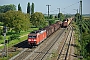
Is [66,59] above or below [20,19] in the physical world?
below

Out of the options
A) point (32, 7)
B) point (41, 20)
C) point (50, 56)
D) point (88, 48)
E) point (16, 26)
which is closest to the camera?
point (50, 56)

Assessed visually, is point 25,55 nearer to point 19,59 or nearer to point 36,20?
point 19,59

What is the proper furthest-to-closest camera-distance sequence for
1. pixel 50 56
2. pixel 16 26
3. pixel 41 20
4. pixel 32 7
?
1. pixel 32 7
2. pixel 41 20
3. pixel 16 26
4. pixel 50 56

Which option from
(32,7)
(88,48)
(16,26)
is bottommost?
(88,48)

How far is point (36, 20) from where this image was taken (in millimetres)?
88688

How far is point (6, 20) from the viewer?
60.2 m

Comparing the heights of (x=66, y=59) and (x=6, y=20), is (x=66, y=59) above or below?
below

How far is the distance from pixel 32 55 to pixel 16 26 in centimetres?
2797

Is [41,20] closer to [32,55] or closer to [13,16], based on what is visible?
[13,16]

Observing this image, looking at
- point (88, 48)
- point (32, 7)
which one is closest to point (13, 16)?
point (88, 48)

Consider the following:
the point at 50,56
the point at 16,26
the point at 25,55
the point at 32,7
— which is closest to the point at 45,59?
the point at 50,56

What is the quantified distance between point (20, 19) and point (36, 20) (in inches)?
1119

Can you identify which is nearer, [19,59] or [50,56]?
[19,59]

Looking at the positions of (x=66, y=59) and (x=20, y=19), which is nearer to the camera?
(x=66, y=59)
